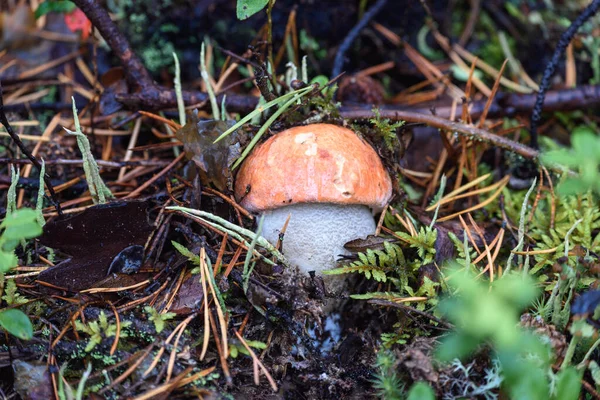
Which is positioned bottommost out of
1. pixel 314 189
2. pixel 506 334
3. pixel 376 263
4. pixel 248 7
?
pixel 376 263

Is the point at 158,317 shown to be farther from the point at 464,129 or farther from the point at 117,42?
the point at 464,129

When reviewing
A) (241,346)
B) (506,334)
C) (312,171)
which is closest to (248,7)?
(312,171)

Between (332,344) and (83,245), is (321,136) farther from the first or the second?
(83,245)

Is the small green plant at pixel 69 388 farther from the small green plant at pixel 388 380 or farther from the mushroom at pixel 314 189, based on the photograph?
the small green plant at pixel 388 380

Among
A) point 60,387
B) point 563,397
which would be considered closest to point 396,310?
point 563,397

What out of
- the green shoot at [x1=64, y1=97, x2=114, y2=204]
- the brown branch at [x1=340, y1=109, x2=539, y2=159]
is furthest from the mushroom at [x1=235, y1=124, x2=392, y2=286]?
the green shoot at [x1=64, y1=97, x2=114, y2=204]

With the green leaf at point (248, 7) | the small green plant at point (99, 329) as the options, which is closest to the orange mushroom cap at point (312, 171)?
the green leaf at point (248, 7)

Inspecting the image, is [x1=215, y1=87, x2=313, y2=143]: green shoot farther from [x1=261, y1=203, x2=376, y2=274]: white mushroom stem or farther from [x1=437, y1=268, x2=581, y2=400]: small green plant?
[x1=437, y1=268, x2=581, y2=400]: small green plant
